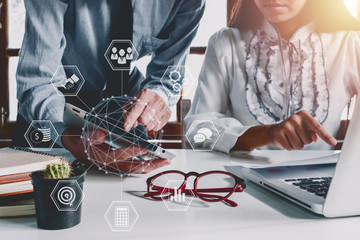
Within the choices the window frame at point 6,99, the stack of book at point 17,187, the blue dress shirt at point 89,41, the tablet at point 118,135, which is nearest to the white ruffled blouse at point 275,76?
the window frame at point 6,99

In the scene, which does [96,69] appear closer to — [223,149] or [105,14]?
[105,14]

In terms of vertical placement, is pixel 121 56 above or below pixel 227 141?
above

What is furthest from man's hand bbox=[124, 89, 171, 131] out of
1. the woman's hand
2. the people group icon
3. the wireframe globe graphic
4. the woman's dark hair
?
the woman's dark hair

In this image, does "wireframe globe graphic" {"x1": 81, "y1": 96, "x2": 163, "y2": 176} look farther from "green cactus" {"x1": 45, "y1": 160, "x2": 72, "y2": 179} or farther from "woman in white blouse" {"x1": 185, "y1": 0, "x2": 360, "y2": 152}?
"woman in white blouse" {"x1": 185, "y1": 0, "x2": 360, "y2": 152}

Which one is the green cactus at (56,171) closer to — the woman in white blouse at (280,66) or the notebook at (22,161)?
the notebook at (22,161)

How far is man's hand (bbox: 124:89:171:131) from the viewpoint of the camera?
78cm

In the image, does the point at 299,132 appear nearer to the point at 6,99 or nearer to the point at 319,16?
the point at 319,16

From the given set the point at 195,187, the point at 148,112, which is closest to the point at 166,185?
the point at 195,187

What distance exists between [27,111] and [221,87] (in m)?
0.61

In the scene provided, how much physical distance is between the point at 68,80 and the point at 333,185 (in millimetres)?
739

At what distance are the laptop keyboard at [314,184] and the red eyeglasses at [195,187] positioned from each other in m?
0.08

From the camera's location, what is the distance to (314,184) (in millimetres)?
460

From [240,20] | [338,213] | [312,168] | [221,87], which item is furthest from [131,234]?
[240,20]

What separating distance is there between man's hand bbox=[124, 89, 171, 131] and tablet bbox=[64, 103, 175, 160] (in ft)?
0.09
